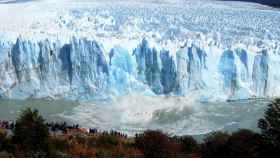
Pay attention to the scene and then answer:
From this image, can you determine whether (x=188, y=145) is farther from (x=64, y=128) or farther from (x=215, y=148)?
(x=64, y=128)

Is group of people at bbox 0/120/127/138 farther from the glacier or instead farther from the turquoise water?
the glacier

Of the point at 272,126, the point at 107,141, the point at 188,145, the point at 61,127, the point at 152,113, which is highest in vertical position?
the point at 272,126

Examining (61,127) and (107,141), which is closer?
(107,141)

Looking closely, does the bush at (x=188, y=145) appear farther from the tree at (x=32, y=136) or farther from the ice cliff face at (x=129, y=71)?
the ice cliff face at (x=129, y=71)

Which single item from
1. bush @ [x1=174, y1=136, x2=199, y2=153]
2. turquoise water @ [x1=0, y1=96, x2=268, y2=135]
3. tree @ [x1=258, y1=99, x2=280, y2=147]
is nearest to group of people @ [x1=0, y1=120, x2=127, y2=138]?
turquoise water @ [x1=0, y1=96, x2=268, y2=135]

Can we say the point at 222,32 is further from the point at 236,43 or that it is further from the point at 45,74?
the point at 45,74

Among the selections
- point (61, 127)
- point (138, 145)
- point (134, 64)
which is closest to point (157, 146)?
point (138, 145)

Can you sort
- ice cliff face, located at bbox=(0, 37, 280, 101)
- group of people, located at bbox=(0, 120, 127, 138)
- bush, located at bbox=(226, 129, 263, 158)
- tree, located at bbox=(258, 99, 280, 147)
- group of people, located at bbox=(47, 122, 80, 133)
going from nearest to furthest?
1. bush, located at bbox=(226, 129, 263, 158)
2. tree, located at bbox=(258, 99, 280, 147)
3. group of people, located at bbox=(0, 120, 127, 138)
4. group of people, located at bbox=(47, 122, 80, 133)
5. ice cliff face, located at bbox=(0, 37, 280, 101)

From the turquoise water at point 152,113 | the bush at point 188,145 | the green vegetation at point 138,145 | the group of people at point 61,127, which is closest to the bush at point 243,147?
the green vegetation at point 138,145
